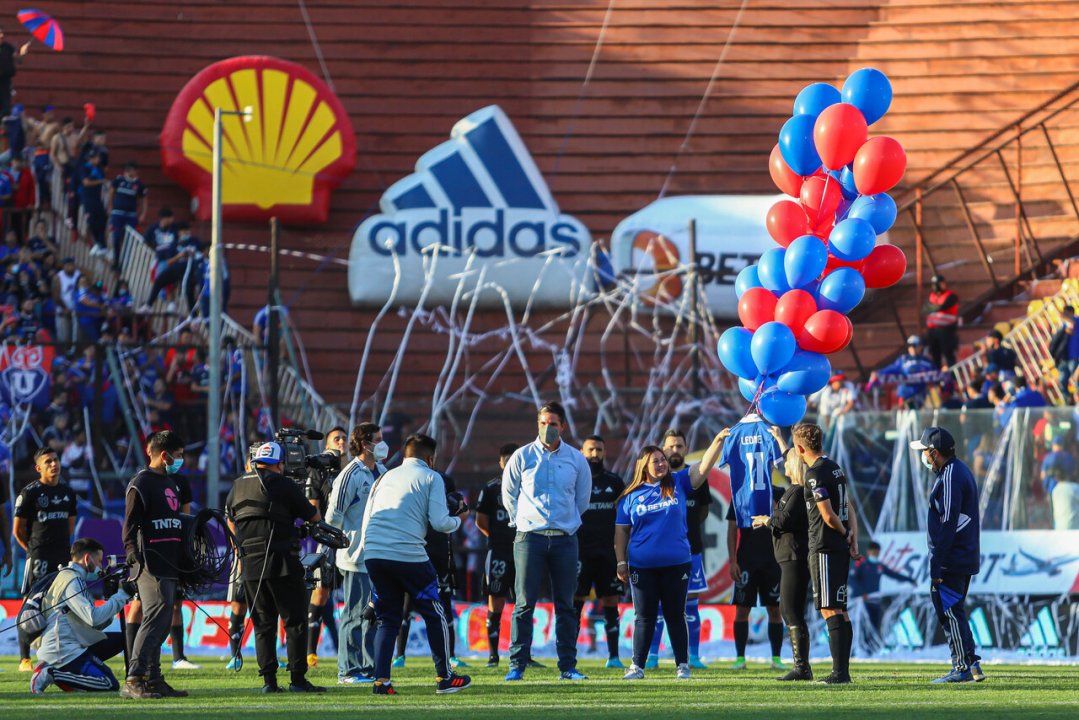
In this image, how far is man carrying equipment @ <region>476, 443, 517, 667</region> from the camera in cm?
1441

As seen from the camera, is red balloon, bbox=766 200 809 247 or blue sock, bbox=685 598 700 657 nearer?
red balloon, bbox=766 200 809 247

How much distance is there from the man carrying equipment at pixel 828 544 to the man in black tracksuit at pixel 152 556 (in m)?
4.08

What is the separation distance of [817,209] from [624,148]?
1377 cm

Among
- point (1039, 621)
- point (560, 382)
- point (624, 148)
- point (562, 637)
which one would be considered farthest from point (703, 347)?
point (562, 637)

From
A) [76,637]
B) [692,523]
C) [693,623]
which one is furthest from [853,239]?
[76,637]

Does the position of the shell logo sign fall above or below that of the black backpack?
above

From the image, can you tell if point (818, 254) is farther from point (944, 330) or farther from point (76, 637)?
point (944, 330)

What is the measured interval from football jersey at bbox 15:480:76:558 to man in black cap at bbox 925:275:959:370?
11436 millimetres

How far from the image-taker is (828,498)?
443 inches

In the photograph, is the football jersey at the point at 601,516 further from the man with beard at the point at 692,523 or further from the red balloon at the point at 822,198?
the red balloon at the point at 822,198

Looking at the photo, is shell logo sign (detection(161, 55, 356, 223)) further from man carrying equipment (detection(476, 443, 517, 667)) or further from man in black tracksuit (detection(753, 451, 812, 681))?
man in black tracksuit (detection(753, 451, 812, 681))

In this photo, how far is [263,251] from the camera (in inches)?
1016

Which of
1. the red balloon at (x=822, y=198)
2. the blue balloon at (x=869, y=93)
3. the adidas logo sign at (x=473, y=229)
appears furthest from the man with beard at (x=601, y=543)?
the adidas logo sign at (x=473, y=229)

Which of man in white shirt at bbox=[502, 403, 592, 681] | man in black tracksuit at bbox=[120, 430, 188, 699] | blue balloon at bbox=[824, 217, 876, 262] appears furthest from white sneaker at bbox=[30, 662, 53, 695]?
blue balloon at bbox=[824, 217, 876, 262]
